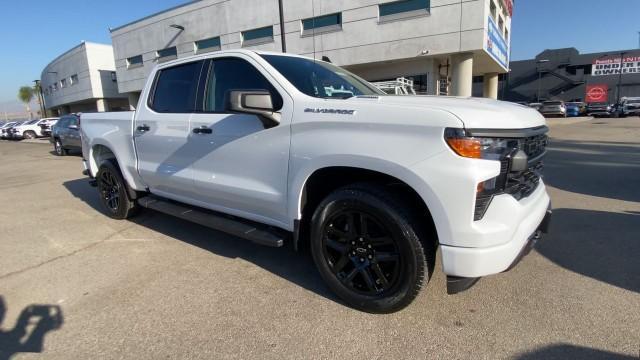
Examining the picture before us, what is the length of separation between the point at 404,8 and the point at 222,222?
1947 cm

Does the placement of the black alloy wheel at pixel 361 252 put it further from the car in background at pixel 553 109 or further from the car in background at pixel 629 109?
the car in background at pixel 629 109

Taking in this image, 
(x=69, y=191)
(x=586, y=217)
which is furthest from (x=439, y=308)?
(x=69, y=191)

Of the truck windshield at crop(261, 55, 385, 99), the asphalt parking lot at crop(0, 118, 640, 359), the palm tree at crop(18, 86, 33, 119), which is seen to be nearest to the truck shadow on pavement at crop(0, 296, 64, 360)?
the asphalt parking lot at crop(0, 118, 640, 359)

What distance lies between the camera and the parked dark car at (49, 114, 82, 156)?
13664 millimetres

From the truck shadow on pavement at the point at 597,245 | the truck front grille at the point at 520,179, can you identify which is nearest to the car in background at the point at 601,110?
the truck shadow on pavement at the point at 597,245

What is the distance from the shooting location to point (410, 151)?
2.33 meters

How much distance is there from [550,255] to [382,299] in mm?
2025

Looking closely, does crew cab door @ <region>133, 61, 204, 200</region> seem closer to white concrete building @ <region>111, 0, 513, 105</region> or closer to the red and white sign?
white concrete building @ <region>111, 0, 513, 105</region>

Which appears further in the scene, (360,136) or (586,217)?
(586,217)

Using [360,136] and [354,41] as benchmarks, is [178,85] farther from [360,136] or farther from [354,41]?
[354,41]

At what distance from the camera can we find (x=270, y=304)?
2.93m

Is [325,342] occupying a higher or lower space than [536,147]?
lower

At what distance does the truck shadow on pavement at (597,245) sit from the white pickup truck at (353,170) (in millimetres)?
928

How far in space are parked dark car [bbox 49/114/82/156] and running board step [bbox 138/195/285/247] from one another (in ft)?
37.4
